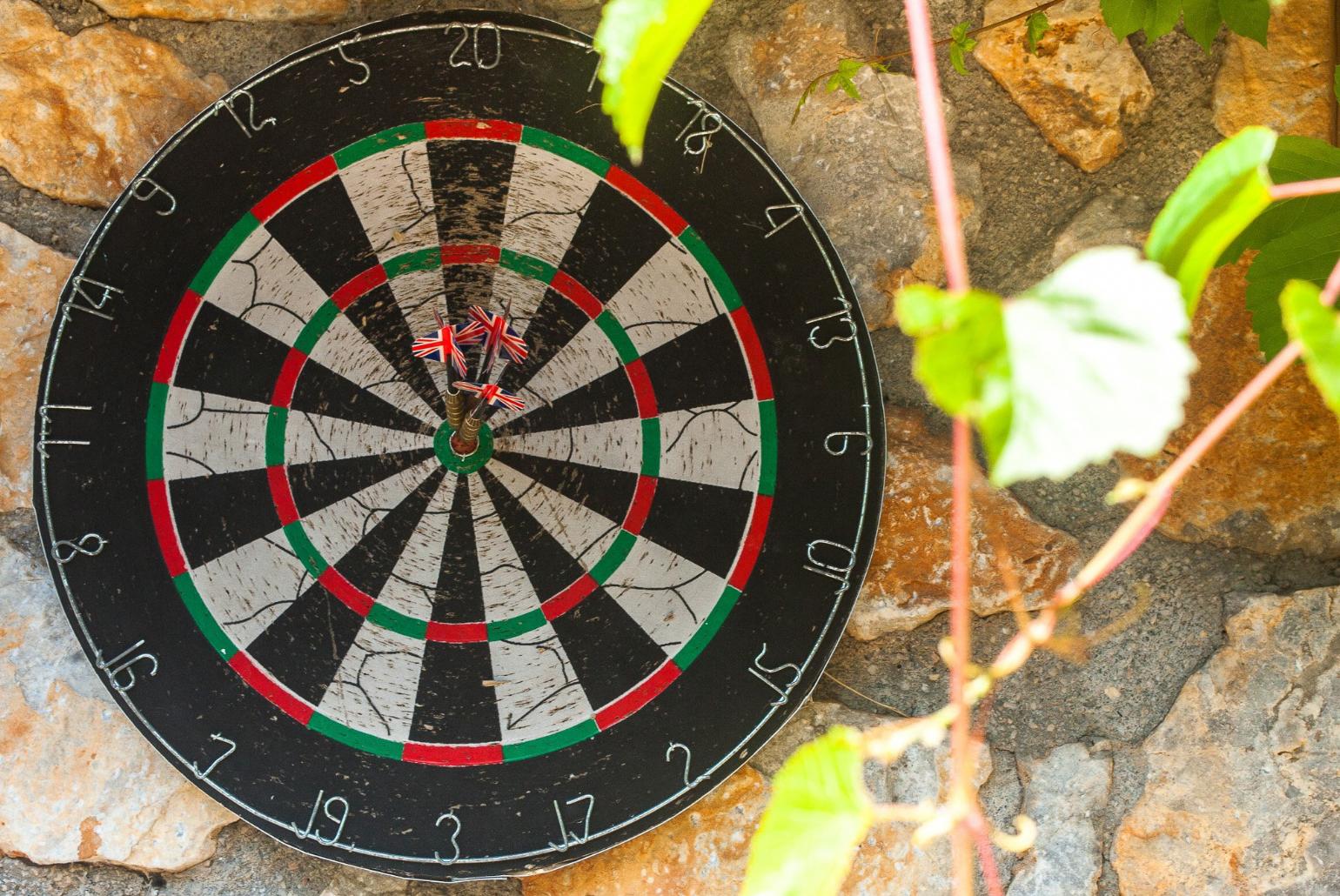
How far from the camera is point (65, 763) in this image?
120cm

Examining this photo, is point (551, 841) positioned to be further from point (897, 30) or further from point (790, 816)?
point (897, 30)

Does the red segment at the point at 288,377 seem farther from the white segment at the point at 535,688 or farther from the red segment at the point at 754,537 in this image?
the red segment at the point at 754,537

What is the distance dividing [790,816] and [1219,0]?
90cm

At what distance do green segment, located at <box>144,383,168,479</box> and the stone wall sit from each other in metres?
0.16

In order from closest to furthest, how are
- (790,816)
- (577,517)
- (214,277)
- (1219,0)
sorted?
(790,816), (1219,0), (214,277), (577,517)

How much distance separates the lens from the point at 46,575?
1204 mm

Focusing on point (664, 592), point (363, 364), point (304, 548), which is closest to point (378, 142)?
point (363, 364)

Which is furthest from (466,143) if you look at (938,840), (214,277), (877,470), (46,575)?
(938,840)

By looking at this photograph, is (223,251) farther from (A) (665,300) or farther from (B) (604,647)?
(B) (604,647)

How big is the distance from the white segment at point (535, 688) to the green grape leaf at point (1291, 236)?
0.81 metres

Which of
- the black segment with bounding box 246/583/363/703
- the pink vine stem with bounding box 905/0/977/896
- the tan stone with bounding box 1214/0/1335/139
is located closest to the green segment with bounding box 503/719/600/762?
the black segment with bounding box 246/583/363/703

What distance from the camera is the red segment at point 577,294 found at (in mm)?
1234

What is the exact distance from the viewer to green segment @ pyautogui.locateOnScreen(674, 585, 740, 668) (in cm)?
119

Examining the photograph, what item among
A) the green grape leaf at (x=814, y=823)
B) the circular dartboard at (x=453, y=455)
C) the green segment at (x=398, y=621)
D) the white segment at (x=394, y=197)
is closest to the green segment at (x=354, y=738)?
the circular dartboard at (x=453, y=455)
